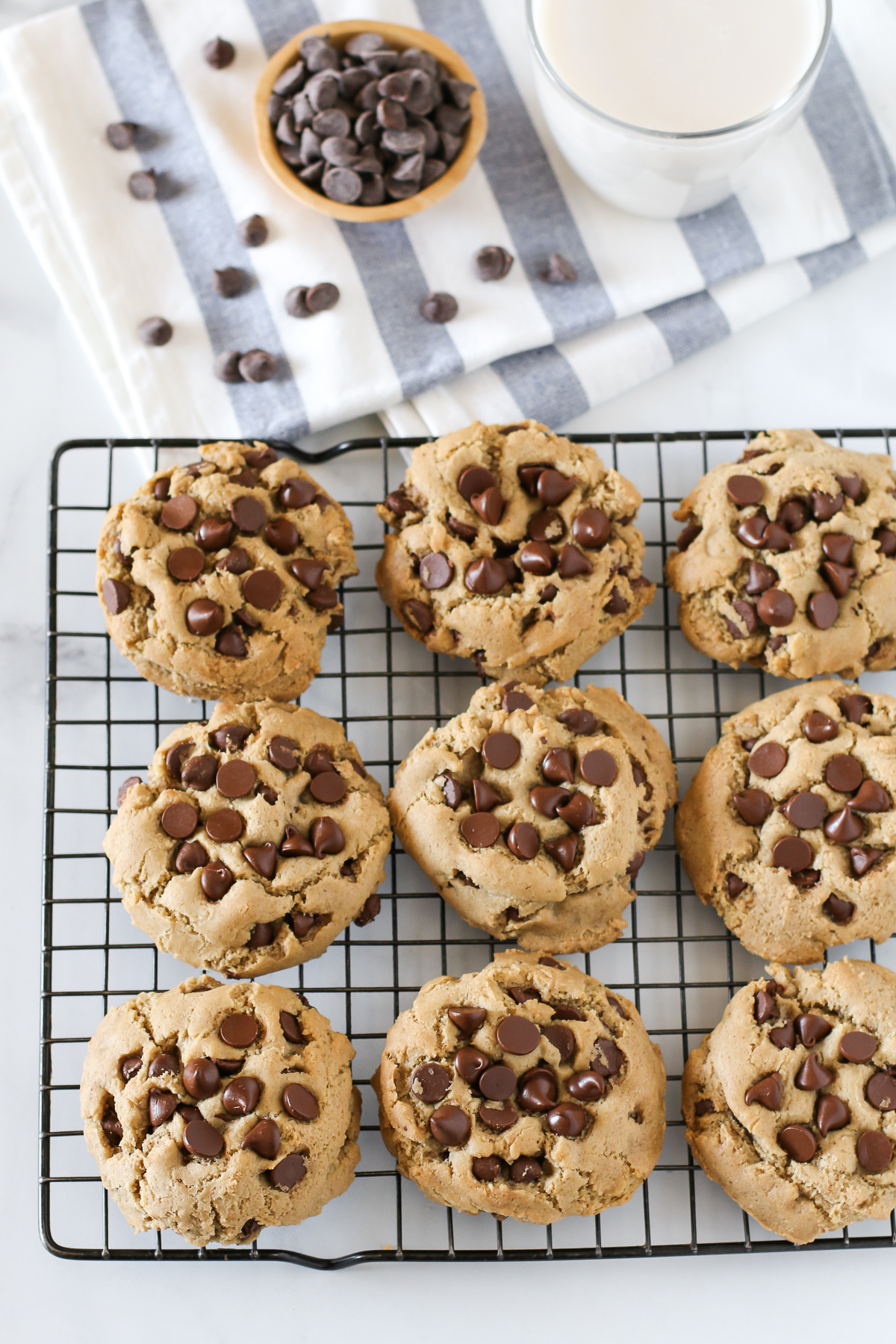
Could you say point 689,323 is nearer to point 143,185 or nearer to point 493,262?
point 493,262

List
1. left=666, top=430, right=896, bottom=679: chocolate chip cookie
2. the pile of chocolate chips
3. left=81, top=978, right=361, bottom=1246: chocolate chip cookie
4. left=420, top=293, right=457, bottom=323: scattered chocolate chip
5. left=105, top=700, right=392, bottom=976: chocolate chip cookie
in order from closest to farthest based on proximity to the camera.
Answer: left=81, top=978, right=361, bottom=1246: chocolate chip cookie → left=105, top=700, right=392, bottom=976: chocolate chip cookie → left=666, top=430, right=896, bottom=679: chocolate chip cookie → the pile of chocolate chips → left=420, top=293, right=457, bottom=323: scattered chocolate chip

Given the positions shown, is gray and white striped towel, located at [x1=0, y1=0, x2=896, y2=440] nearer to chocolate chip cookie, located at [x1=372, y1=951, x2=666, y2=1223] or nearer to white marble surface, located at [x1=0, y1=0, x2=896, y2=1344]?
white marble surface, located at [x1=0, y1=0, x2=896, y2=1344]

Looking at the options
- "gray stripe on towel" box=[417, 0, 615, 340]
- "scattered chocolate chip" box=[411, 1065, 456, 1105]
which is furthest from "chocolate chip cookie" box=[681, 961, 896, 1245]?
"gray stripe on towel" box=[417, 0, 615, 340]

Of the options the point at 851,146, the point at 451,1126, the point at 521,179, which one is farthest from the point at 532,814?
the point at 851,146

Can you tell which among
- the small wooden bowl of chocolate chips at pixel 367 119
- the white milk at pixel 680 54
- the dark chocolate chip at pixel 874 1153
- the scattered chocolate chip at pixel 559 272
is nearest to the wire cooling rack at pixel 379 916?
the dark chocolate chip at pixel 874 1153

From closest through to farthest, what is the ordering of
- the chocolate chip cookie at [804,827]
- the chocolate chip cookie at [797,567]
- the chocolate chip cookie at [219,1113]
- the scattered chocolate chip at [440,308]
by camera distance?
the chocolate chip cookie at [219,1113] < the chocolate chip cookie at [804,827] < the chocolate chip cookie at [797,567] < the scattered chocolate chip at [440,308]

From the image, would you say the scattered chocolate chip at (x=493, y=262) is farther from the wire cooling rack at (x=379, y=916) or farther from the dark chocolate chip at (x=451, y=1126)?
the dark chocolate chip at (x=451, y=1126)

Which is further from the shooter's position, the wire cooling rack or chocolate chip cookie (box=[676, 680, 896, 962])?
the wire cooling rack
